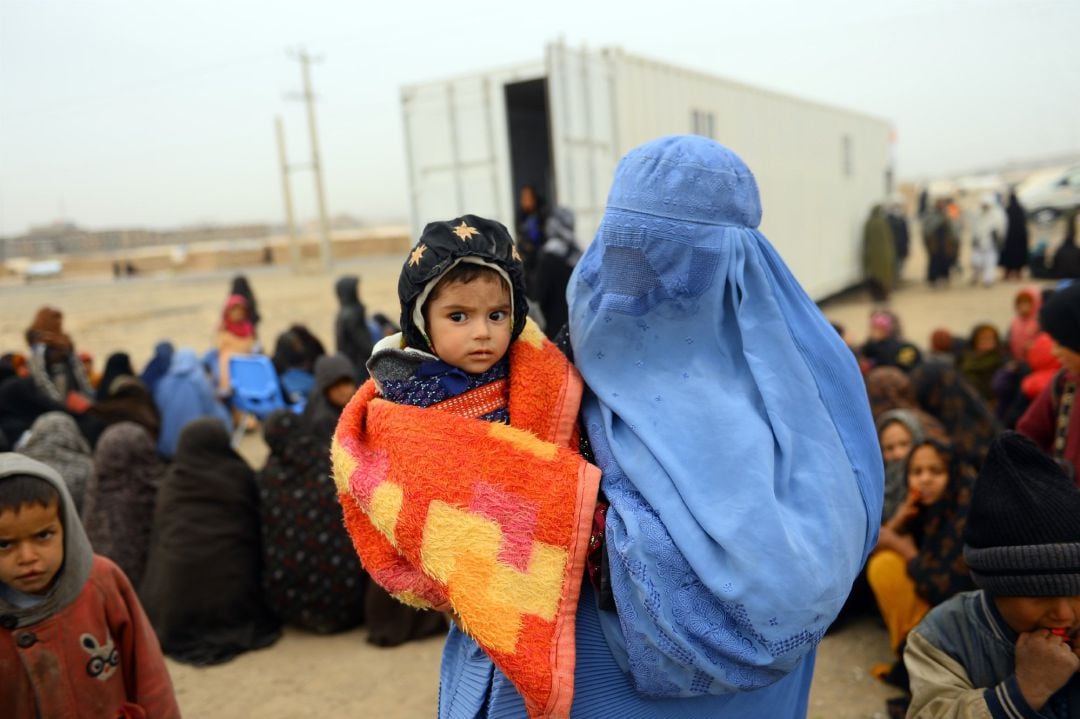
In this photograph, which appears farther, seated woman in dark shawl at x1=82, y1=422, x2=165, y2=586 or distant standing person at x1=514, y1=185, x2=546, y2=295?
distant standing person at x1=514, y1=185, x2=546, y2=295

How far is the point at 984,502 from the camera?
1.83 meters

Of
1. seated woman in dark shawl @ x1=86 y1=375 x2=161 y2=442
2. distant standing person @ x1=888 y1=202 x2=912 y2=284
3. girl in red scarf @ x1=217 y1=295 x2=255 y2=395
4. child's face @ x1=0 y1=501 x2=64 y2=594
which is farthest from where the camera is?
distant standing person @ x1=888 y1=202 x2=912 y2=284

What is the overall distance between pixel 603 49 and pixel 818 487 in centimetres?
645

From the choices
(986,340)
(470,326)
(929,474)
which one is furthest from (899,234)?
(470,326)

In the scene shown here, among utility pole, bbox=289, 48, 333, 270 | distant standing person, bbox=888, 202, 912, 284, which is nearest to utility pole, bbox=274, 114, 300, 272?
utility pole, bbox=289, 48, 333, 270

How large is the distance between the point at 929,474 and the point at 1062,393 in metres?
0.58

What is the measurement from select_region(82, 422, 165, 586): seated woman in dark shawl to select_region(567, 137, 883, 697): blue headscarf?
3.52m

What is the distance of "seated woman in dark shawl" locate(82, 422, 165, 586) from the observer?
409 cm

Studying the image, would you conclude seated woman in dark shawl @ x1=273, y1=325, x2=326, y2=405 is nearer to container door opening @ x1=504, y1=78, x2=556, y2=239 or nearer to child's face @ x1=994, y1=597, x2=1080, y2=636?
container door opening @ x1=504, y1=78, x2=556, y2=239

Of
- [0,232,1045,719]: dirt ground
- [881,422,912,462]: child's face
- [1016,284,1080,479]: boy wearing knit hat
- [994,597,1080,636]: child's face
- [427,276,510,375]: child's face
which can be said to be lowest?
[0,232,1045,719]: dirt ground

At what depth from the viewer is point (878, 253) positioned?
47.7 ft

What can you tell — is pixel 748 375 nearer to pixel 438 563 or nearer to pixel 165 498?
pixel 438 563

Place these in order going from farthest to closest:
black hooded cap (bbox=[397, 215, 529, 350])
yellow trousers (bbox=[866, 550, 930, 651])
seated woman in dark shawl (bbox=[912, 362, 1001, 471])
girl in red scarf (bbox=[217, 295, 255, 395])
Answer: girl in red scarf (bbox=[217, 295, 255, 395])
seated woman in dark shawl (bbox=[912, 362, 1001, 471])
yellow trousers (bbox=[866, 550, 930, 651])
black hooded cap (bbox=[397, 215, 529, 350])

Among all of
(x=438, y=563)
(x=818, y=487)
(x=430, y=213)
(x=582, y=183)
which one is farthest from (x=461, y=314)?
(x=430, y=213)
